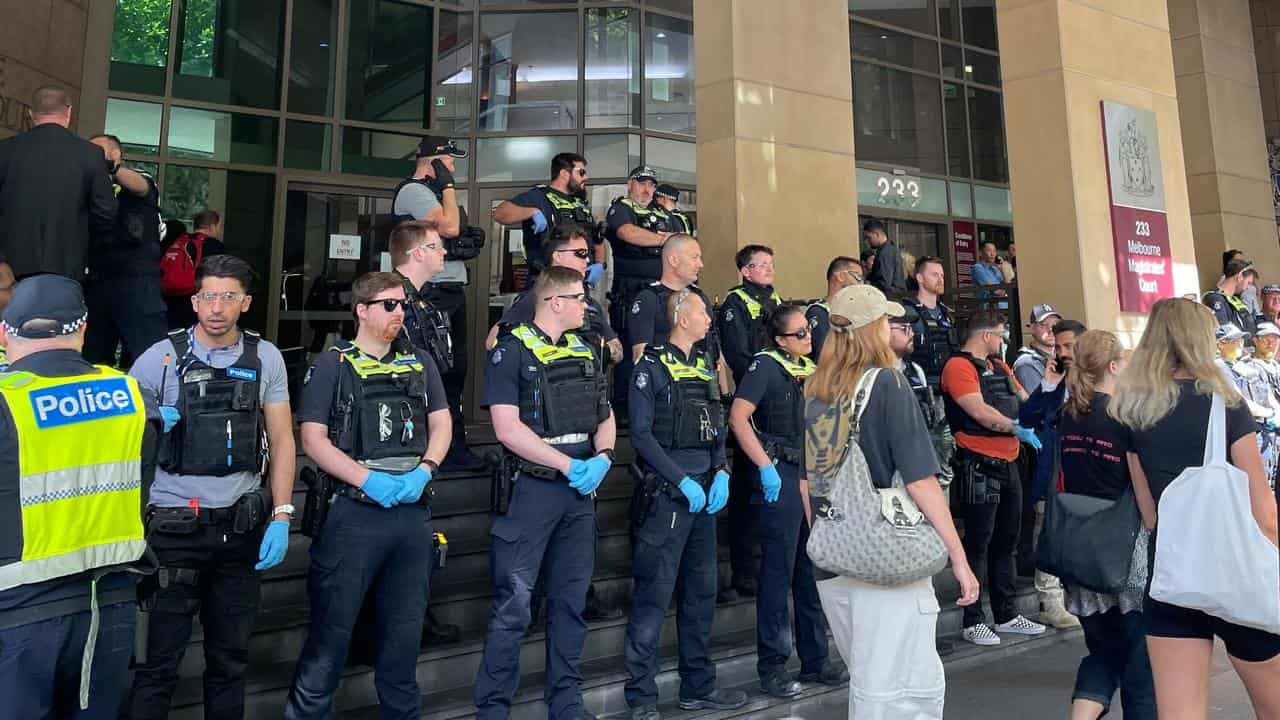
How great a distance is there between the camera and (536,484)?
3.86m

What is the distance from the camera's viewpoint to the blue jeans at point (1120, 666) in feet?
11.0

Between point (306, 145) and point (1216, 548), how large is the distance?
9.41 meters

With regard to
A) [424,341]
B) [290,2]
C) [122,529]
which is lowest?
[122,529]

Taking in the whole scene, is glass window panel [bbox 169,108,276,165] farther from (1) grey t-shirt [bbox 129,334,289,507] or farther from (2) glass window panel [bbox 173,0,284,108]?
(1) grey t-shirt [bbox 129,334,289,507]

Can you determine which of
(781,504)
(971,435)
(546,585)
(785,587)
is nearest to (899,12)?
(971,435)

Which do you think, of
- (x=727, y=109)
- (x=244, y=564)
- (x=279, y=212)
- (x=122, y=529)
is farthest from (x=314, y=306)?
(x=122, y=529)

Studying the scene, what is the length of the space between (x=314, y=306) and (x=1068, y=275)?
7.82 meters

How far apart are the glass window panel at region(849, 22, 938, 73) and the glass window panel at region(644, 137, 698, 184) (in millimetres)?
4237

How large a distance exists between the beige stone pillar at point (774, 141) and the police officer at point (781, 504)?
2664mm

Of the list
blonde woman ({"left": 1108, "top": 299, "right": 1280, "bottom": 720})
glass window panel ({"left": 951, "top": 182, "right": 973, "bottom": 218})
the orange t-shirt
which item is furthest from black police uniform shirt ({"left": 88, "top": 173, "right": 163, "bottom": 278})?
glass window panel ({"left": 951, "top": 182, "right": 973, "bottom": 218})

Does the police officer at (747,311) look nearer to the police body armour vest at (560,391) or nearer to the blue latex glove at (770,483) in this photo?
the blue latex glove at (770,483)

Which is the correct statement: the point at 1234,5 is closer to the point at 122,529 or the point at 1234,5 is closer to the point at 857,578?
the point at 857,578

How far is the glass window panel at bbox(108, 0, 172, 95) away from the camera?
8.84 m

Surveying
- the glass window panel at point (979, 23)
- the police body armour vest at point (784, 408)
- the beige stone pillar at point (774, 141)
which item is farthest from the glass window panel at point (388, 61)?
the glass window panel at point (979, 23)
